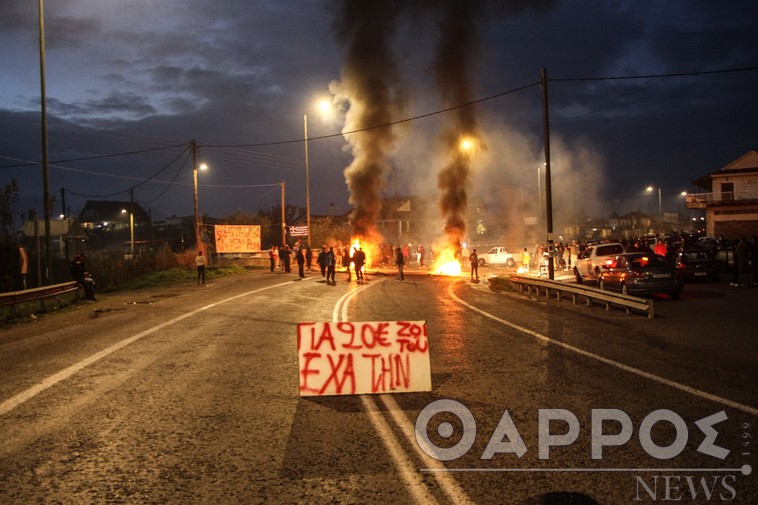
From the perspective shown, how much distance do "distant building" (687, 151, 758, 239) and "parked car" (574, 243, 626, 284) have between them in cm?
3466

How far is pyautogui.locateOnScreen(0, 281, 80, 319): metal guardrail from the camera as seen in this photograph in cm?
1556

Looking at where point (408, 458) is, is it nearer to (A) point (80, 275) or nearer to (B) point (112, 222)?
(A) point (80, 275)

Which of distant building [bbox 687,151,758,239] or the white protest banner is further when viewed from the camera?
distant building [bbox 687,151,758,239]

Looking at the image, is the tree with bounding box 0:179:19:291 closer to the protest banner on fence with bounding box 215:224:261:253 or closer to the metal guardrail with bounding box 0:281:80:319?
the metal guardrail with bounding box 0:281:80:319

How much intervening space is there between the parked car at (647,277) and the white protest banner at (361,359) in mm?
12519

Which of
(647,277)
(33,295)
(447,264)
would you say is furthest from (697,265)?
(33,295)

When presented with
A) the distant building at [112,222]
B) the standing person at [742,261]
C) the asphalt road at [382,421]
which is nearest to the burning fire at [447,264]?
the standing person at [742,261]

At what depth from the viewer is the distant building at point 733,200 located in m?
53.2

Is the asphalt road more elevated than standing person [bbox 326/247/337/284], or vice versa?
standing person [bbox 326/247/337/284]

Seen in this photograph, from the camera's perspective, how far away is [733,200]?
173 ft

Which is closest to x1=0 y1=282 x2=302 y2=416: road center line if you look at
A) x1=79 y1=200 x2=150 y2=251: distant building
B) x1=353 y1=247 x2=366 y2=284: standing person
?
x1=353 y1=247 x2=366 y2=284: standing person

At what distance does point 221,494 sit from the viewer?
169 inches

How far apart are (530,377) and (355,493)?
424 centimetres

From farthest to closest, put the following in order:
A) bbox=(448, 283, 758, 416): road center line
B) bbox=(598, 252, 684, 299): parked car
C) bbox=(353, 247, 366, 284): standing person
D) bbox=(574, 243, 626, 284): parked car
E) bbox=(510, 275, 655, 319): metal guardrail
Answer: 1. bbox=(353, 247, 366, 284): standing person
2. bbox=(574, 243, 626, 284): parked car
3. bbox=(598, 252, 684, 299): parked car
4. bbox=(510, 275, 655, 319): metal guardrail
5. bbox=(448, 283, 758, 416): road center line
